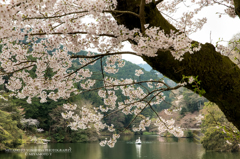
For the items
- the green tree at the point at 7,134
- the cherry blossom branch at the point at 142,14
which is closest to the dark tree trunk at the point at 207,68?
the cherry blossom branch at the point at 142,14

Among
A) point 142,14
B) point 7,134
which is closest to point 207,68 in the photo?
point 142,14

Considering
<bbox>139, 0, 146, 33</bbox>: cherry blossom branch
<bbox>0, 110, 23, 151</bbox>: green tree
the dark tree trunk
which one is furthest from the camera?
<bbox>0, 110, 23, 151</bbox>: green tree

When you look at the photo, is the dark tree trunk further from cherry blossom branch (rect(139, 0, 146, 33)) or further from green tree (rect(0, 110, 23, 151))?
green tree (rect(0, 110, 23, 151))

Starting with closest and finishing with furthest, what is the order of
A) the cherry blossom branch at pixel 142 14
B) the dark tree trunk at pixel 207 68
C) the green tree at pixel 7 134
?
the cherry blossom branch at pixel 142 14 → the dark tree trunk at pixel 207 68 → the green tree at pixel 7 134

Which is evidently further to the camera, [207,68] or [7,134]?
[7,134]

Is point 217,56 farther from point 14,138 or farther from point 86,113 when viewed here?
point 14,138

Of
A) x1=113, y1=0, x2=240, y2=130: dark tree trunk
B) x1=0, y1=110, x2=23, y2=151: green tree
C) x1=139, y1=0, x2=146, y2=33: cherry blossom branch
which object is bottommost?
x1=0, y1=110, x2=23, y2=151: green tree

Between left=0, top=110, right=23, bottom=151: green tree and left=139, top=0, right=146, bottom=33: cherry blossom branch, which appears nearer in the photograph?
left=139, top=0, right=146, bottom=33: cherry blossom branch

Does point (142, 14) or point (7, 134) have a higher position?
point (142, 14)

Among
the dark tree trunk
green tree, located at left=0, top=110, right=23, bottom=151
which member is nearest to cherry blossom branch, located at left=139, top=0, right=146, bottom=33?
the dark tree trunk

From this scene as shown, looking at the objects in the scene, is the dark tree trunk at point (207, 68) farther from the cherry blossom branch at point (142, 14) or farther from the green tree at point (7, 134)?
the green tree at point (7, 134)

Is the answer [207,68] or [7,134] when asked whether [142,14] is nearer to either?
[207,68]

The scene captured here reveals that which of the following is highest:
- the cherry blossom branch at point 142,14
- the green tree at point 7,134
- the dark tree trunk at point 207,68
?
the cherry blossom branch at point 142,14

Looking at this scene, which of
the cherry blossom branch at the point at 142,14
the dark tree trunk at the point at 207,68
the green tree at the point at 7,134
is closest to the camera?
the cherry blossom branch at the point at 142,14
